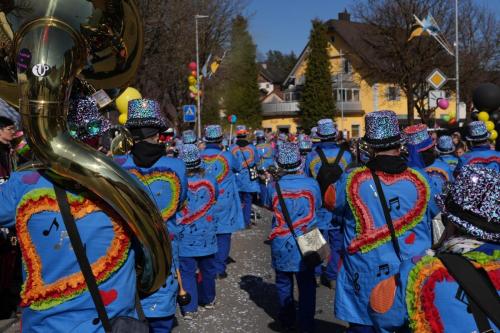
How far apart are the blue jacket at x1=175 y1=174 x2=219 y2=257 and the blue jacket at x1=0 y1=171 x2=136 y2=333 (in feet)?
12.4

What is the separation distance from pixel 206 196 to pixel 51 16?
4.34m

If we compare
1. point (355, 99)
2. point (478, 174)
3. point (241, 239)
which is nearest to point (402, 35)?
point (355, 99)

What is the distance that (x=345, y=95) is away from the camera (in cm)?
5541

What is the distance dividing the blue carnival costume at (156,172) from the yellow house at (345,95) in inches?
1667

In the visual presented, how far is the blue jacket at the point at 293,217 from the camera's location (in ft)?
18.3

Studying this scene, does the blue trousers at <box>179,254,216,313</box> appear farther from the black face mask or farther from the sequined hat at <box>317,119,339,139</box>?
the sequined hat at <box>317,119,339,139</box>

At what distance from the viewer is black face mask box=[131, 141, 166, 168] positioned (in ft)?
14.0

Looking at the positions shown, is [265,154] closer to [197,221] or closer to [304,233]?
[197,221]

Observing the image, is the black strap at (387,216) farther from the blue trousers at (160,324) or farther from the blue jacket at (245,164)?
the blue jacket at (245,164)

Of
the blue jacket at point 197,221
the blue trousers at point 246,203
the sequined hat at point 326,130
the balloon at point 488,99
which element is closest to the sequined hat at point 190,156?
the blue jacket at point 197,221

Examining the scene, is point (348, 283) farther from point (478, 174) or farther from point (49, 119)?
point (49, 119)

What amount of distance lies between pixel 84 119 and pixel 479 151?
5914 mm

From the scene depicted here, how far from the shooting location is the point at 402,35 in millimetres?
33438

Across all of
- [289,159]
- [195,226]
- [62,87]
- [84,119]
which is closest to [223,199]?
[195,226]
